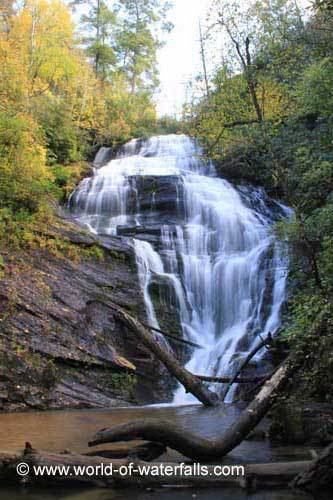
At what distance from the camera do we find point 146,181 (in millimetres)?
22688

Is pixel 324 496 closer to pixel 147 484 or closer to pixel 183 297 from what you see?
pixel 147 484

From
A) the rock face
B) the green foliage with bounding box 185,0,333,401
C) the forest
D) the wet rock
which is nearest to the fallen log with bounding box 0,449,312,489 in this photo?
the forest

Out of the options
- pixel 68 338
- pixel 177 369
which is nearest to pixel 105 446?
pixel 177 369

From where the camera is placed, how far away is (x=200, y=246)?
19.1 meters

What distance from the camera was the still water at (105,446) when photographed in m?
5.18

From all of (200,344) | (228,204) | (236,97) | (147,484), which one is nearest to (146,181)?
(228,204)

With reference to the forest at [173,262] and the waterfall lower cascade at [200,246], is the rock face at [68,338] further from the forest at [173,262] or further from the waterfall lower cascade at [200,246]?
the waterfall lower cascade at [200,246]

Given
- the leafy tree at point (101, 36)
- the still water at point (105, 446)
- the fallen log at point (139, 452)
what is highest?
the leafy tree at point (101, 36)

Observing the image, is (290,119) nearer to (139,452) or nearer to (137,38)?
(139,452)

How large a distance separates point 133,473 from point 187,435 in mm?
924

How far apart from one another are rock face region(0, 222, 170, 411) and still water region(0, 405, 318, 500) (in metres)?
1.08

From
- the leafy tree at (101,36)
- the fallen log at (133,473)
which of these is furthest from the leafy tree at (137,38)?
the fallen log at (133,473)

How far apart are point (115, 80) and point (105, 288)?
1101 inches

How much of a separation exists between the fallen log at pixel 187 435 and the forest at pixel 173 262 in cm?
2
